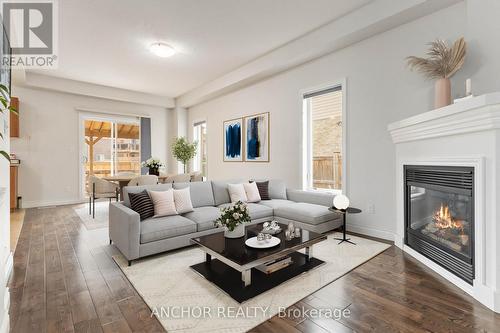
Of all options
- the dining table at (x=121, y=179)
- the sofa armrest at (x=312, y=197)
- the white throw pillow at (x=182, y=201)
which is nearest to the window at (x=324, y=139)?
the sofa armrest at (x=312, y=197)

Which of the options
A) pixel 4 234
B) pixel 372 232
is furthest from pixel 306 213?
pixel 4 234

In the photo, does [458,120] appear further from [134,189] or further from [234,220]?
[134,189]

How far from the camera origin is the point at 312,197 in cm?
412

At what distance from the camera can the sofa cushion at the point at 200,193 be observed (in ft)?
12.5

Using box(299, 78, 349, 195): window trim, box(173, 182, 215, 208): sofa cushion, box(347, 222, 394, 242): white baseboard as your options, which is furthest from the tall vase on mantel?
box(173, 182, 215, 208): sofa cushion

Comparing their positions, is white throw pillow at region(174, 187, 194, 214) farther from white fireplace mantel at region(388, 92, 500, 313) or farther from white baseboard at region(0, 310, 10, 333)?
white fireplace mantel at region(388, 92, 500, 313)

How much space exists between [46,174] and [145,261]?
5181mm

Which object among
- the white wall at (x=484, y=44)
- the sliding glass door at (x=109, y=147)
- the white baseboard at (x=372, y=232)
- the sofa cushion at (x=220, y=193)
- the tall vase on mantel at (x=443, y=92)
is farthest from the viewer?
the sliding glass door at (x=109, y=147)

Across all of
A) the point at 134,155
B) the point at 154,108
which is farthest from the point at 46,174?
the point at 154,108

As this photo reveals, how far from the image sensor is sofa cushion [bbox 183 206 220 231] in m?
3.19

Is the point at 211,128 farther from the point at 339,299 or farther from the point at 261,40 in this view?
the point at 339,299

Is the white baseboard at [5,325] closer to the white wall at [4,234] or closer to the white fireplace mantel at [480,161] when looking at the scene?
the white wall at [4,234]

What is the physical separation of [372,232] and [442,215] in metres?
1.20

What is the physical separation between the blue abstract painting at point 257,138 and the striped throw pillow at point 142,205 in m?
2.81
